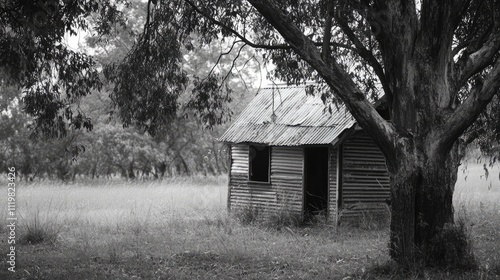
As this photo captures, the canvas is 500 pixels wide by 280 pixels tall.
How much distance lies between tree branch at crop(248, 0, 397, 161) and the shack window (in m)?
9.24

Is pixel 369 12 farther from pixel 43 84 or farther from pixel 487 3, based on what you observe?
pixel 43 84

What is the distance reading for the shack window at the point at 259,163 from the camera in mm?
19234

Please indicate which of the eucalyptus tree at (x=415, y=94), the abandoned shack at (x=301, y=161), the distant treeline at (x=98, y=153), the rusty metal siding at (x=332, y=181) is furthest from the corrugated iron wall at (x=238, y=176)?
the distant treeline at (x=98, y=153)

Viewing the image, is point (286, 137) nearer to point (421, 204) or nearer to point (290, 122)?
point (290, 122)

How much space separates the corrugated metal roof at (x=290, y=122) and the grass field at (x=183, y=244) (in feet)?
7.67

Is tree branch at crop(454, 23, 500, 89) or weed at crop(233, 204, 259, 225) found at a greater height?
tree branch at crop(454, 23, 500, 89)

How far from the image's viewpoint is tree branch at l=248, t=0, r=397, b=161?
9.83m

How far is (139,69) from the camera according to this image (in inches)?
546

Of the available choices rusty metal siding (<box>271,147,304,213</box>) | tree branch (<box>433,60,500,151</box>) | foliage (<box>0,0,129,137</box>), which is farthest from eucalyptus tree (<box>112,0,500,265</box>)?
rusty metal siding (<box>271,147,304,213</box>)

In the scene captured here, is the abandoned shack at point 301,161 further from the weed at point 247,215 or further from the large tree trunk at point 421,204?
the large tree trunk at point 421,204

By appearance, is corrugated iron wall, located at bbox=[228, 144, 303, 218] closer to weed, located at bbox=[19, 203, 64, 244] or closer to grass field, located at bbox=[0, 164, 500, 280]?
grass field, located at bbox=[0, 164, 500, 280]

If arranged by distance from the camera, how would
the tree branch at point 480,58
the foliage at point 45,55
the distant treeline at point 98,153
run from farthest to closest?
the distant treeline at point 98,153 → the foliage at point 45,55 → the tree branch at point 480,58

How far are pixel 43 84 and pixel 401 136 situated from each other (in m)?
7.88

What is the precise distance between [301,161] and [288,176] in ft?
2.08
